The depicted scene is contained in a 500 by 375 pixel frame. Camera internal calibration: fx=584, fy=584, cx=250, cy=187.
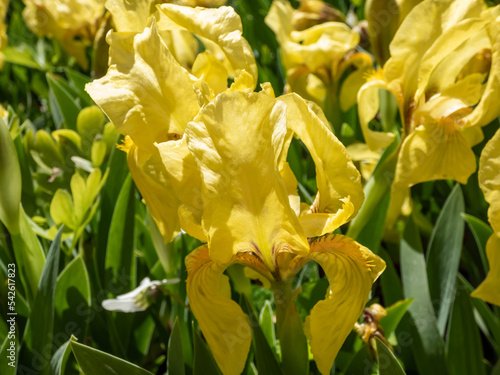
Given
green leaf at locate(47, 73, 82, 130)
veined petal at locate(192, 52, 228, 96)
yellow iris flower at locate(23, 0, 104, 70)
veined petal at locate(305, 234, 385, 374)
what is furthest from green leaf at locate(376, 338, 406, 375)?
yellow iris flower at locate(23, 0, 104, 70)

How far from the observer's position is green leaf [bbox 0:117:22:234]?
0.89 metres

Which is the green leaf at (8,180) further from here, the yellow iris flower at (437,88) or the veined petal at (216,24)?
the yellow iris flower at (437,88)

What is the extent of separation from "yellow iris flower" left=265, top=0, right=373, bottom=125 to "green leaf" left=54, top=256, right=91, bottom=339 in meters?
0.70

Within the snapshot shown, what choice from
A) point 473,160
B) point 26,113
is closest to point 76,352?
point 473,160

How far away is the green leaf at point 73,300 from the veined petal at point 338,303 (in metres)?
0.46

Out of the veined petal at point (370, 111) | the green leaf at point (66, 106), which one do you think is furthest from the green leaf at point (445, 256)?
the green leaf at point (66, 106)

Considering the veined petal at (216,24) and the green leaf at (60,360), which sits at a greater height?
the veined petal at (216,24)

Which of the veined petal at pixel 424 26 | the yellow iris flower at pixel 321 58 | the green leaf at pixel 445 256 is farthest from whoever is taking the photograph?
the yellow iris flower at pixel 321 58

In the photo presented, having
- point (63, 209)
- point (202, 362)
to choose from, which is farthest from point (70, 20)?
point (202, 362)

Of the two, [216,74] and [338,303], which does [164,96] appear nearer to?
[216,74]

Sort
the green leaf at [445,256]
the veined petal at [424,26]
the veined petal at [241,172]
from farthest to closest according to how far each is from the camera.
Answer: the green leaf at [445,256] → the veined petal at [424,26] → the veined petal at [241,172]

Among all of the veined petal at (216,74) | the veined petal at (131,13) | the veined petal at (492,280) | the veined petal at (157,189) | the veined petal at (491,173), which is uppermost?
the veined petal at (131,13)

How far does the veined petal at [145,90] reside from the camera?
0.74m

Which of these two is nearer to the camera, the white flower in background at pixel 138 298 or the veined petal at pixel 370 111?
the white flower in background at pixel 138 298
